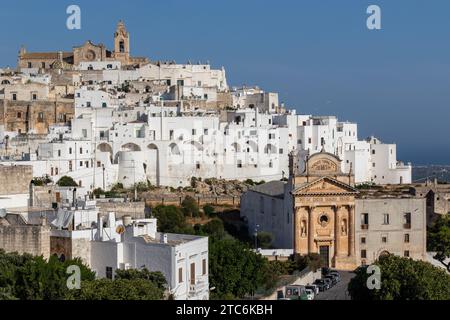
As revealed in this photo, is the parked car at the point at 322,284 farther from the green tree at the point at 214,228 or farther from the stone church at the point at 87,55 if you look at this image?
the stone church at the point at 87,55

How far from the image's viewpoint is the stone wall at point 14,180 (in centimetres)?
4928

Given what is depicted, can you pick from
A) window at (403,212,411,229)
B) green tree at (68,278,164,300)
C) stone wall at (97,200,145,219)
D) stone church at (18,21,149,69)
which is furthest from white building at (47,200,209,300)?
stone church at (18,21,149,69)

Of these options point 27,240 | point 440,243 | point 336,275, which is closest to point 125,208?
point 336,275

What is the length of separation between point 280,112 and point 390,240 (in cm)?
2825

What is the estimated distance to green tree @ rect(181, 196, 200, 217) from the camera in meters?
63.5

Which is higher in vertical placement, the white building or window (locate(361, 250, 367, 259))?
the white building

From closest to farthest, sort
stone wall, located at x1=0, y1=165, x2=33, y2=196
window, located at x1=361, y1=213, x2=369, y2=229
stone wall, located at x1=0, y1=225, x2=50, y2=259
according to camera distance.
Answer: stone wall, located at x1=0, y1=225, x2=50, y2=259 < stone wall, located at x1=0, y1=165, x2=33, y2=196 < window, located at x1=361, y1=213, x2=369, y2=229

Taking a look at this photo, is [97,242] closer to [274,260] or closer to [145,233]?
[145,233]

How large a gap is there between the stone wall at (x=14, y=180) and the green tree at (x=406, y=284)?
17042 mm

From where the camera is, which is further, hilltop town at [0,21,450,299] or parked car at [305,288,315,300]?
parked car at [305,288,315,300]

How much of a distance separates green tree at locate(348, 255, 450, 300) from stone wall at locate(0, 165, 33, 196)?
17.0m

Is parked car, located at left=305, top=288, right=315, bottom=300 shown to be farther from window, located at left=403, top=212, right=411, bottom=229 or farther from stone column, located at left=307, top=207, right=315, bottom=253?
window, located at left=403, top=212, right=411, bottom=229

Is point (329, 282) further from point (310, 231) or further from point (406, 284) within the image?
point (406, 284)

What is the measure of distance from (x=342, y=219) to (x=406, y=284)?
1684 cm
